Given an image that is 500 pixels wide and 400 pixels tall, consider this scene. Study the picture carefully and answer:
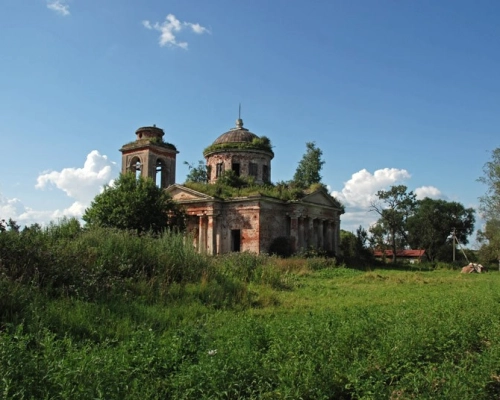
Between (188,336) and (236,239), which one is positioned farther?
(236,239)

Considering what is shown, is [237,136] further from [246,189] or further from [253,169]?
[246,189]

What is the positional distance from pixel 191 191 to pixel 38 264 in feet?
71.4

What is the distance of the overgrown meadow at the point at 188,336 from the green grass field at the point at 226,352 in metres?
0.02

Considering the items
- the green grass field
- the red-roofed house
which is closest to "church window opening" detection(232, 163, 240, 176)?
the green grass field

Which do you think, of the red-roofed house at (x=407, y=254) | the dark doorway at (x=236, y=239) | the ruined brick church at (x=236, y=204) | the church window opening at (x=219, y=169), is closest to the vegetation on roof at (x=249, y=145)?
the ruined brick church at (x=236, y=204)

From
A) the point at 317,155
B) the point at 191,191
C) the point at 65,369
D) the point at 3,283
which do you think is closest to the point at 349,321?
the point at 65,369

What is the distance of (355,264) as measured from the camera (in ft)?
108

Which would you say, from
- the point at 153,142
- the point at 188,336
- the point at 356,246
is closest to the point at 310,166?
the point at 356,246

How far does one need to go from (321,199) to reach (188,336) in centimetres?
2822

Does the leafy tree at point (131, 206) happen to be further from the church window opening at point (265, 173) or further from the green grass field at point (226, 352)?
the green grass field at point (226, 352)

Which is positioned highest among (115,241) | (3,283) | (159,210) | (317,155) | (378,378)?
(317,155)

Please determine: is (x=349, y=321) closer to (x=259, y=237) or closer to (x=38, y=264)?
(x=38, y=264)

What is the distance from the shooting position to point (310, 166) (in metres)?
43.9

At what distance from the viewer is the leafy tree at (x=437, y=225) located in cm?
5631
